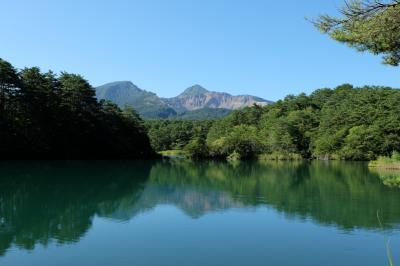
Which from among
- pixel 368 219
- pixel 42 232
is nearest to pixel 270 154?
pixel 368 219

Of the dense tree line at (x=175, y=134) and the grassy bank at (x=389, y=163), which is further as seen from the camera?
the dense tree line at (x=175, y=134)

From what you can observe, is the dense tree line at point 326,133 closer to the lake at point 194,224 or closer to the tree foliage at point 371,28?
the lake at point 194,224

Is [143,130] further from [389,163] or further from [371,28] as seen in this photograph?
[371,28]

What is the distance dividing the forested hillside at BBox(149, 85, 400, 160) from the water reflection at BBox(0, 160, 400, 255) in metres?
28.8

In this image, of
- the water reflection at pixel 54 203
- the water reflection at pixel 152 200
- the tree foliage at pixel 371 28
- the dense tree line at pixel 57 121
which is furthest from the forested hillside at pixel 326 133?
the tree foliage at pixel 371 28

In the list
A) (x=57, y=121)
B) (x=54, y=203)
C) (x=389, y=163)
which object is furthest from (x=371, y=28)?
(x=57, y=121)

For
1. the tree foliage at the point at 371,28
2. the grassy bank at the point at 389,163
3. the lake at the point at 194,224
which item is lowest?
the lake at the point at 194,224

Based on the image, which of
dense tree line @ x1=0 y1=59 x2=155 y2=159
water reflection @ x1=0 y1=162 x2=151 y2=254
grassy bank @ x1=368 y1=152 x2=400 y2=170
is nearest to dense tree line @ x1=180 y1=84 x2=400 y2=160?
grassy bank @ x1=368 y1=152 x2=400 y2=170

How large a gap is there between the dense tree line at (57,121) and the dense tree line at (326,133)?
42.0ft

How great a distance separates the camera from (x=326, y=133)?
6412cm

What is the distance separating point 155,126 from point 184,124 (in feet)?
33.8

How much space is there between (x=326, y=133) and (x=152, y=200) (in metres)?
48.9

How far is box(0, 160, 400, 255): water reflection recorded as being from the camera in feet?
46.0

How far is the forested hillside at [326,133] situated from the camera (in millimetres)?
55250
